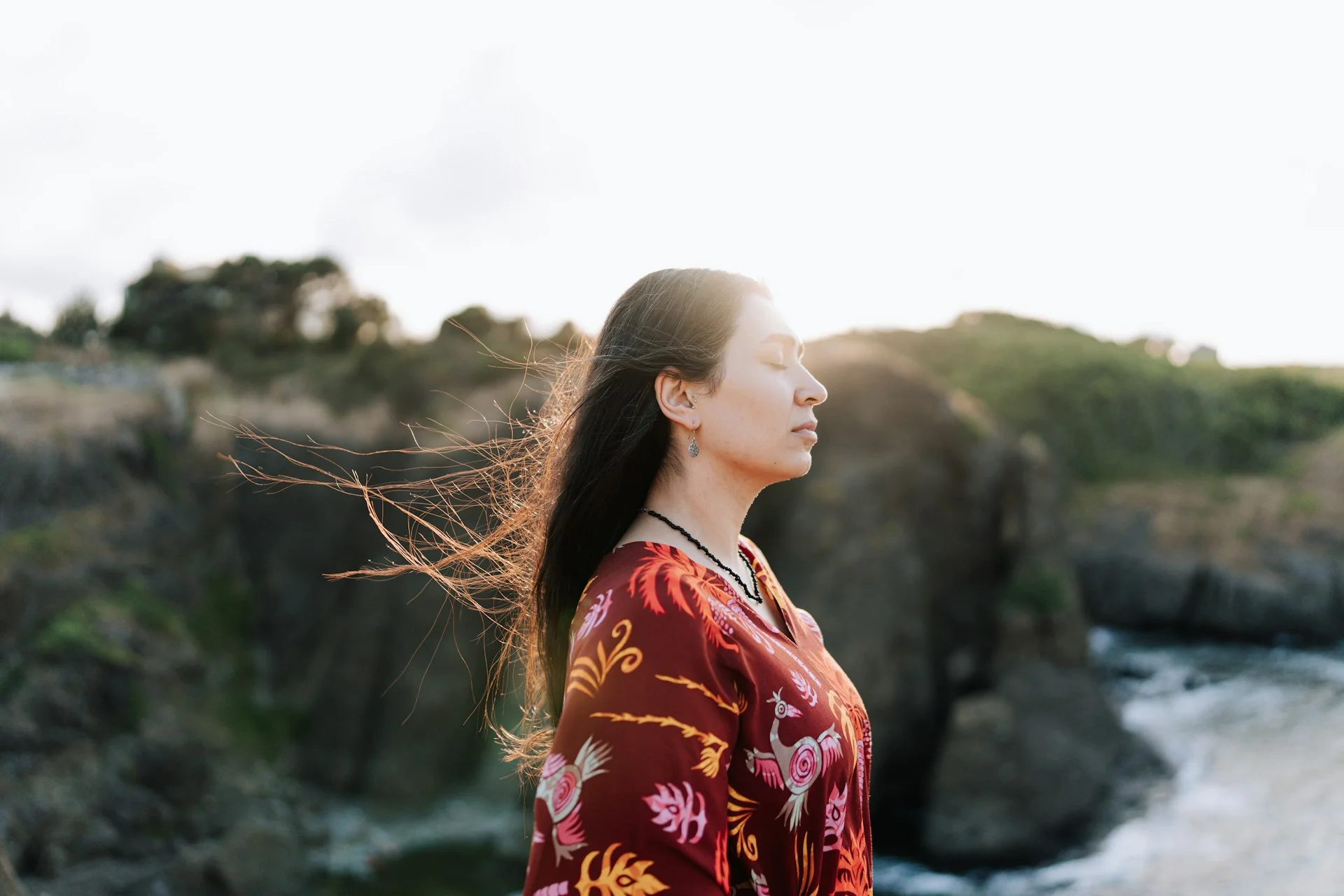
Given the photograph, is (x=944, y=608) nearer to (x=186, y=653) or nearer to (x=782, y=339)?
(x=186, y=653)

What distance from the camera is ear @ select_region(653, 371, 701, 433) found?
155 centimetres

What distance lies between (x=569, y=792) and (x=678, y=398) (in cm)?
63

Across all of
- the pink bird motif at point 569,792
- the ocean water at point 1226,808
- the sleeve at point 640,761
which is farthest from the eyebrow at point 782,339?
the ocean water at point 1226,808

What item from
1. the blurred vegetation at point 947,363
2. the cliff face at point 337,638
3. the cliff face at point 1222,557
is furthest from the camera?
the cliff face at point 1222,557

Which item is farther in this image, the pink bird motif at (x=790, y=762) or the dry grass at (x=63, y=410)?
the dry grass at (x=63, y=410)

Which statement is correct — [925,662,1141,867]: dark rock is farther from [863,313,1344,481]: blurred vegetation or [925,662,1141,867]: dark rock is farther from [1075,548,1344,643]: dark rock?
[863,313,1344,481]: blurred vegetation

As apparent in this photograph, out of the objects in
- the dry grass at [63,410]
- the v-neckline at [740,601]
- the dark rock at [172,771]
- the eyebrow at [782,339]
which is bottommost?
the dark rock at [172,771]

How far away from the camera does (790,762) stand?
1366 millimetres

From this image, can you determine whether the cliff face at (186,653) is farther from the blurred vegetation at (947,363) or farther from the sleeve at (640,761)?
the sleeve at (640,761)

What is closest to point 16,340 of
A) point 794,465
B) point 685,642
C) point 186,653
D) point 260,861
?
point 186,653

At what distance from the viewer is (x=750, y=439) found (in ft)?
5.05

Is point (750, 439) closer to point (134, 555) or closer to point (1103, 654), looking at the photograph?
point (134, 555)

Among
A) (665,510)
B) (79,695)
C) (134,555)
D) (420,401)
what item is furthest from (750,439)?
(420,401)

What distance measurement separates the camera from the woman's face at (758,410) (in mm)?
1540
